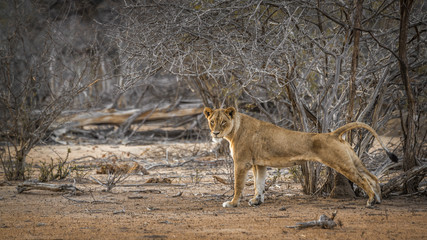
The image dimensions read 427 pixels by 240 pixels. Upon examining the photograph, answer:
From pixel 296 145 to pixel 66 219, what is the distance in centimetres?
276

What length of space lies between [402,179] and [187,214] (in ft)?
9.34

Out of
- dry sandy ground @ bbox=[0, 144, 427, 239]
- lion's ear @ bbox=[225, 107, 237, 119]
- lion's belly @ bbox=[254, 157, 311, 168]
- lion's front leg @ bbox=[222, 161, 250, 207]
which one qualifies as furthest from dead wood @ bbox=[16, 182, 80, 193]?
lion's belly @ bbox=[254, 157, 311, 168]

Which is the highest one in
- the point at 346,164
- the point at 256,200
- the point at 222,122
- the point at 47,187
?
the point at 222,122

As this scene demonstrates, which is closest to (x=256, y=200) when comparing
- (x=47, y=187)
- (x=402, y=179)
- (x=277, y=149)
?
(x=277, y=149)

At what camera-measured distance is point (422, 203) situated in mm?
5848

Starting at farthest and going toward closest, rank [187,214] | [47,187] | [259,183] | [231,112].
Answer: [47,187] → [259,183] → [231,112] → [187,214]

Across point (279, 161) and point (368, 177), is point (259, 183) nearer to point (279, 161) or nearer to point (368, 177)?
point (279, 161)

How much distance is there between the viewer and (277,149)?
582 cm

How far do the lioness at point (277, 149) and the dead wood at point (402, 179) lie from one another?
1.72 feet

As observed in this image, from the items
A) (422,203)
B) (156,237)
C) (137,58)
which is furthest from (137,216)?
(422,203)

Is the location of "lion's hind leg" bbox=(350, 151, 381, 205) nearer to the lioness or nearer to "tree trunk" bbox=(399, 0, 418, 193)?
the lioness

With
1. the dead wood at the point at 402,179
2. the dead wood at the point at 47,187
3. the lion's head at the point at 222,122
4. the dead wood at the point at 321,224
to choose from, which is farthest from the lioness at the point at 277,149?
the dead wood at the point at 47,187

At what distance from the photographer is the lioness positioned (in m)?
5.49

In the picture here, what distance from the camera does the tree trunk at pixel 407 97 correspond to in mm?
5820
